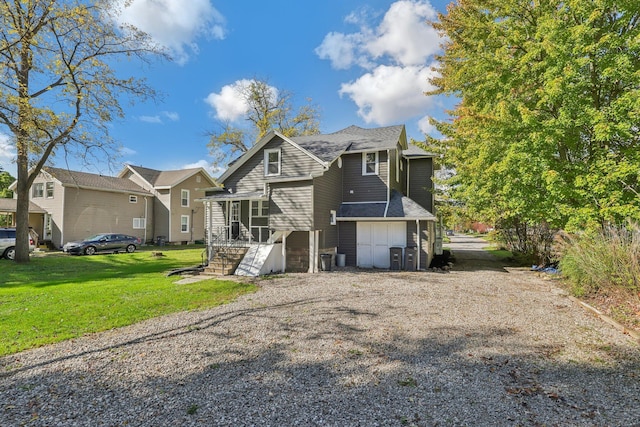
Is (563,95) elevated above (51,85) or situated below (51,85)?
below

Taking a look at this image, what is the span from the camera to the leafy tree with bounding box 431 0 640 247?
430 inches

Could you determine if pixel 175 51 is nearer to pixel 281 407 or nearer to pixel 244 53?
pixel 244 53

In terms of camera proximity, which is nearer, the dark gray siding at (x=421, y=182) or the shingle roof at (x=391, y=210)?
the shingle roof at (x=391, y=210)

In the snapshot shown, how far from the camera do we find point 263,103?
30.1m

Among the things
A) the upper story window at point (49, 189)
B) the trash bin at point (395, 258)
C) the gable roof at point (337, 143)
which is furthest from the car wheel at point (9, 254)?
the trash bin at point (395, 258)

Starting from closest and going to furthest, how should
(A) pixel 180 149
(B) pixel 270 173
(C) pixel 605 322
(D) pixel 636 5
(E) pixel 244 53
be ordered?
(C) pixel 605 322 → (D) pixel 636 5 → (B) pixel 270 173 → (E) pixel 244 53 → (A) pixel 180 149

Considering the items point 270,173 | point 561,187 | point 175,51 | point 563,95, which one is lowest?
point 561,187

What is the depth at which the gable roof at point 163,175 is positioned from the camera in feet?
97.1

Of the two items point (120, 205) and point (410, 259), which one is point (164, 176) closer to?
point (120, 205)

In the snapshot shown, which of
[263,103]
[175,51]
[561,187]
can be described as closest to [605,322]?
[561,187]

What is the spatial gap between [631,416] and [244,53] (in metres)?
21.2

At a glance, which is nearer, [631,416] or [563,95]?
[631,416]

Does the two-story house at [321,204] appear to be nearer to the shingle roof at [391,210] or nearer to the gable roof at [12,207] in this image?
the shingle roof at [391,210]

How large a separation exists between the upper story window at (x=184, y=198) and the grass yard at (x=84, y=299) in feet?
52.3
